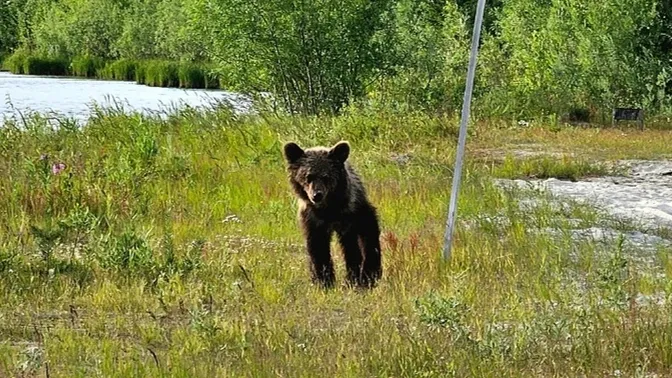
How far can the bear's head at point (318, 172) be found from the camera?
6.92m

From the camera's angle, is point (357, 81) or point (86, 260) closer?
point (86, 260)

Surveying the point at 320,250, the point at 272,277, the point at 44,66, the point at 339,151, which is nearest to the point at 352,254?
the point at 320,250

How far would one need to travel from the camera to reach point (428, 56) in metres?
23.1

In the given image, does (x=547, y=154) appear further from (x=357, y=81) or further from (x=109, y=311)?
(x=109, y=311)

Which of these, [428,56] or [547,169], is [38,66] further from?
[547,169]

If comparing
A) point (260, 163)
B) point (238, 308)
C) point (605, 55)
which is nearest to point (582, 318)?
point (238, 308)

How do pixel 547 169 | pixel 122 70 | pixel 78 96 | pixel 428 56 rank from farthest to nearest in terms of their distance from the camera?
pixel 122 70, pixel 78 96, pixel 428 56, pixel 547 169

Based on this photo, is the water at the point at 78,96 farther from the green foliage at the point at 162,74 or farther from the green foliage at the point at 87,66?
the green foliage at the point at 87,66

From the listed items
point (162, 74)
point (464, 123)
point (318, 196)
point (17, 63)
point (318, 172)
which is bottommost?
point (17, 63)

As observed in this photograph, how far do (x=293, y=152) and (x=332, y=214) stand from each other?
519 mm

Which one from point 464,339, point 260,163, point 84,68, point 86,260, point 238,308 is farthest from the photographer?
point 84,68

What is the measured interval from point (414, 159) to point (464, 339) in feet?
30.0

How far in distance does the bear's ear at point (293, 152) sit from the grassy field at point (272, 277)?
0.82 meters

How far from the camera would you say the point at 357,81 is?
23.2 m
